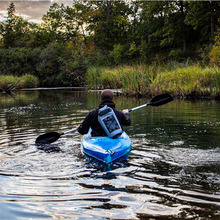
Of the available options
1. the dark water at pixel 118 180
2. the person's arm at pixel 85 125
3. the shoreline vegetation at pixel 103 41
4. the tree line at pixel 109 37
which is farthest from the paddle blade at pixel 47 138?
the tree line at pixel 109 37

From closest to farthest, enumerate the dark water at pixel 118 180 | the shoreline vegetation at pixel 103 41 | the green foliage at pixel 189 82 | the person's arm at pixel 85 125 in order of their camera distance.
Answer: the dark water at pixel 118 180 < the person's arm at pixel 85 125 < the green foliage at pixel 189 82 < the shoreline vegetation at pixel 103 41

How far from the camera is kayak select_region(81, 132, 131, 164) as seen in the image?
5.08m

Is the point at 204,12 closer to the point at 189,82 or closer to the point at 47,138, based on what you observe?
the point at 189,82

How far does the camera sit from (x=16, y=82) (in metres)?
33.0

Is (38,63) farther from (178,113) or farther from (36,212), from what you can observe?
(36,212)

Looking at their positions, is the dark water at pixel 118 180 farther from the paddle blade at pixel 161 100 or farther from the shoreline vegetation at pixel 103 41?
the shoreline vegetation at pixel 103 41

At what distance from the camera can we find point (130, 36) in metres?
48.8

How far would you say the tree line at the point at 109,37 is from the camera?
3803cm

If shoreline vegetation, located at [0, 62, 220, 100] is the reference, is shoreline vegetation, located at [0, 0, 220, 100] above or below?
above

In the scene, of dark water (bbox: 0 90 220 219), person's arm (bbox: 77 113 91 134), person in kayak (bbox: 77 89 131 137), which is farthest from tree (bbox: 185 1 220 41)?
person's arm (bbox: 77 113 91 134)

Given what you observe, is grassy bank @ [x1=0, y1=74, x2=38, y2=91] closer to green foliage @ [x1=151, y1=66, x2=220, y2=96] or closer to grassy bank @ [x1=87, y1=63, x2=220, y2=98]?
grassy bank @ [x1=87, y1=63, x2=220, y2=98]

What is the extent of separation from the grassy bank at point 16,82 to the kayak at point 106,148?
1062 inches

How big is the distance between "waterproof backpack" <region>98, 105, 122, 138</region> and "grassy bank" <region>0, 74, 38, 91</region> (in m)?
27.0

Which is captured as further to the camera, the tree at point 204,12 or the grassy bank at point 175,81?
the tree at point 204,12
